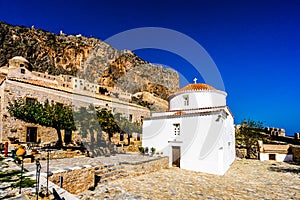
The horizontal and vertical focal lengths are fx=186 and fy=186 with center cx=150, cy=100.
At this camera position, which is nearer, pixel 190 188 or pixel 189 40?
pixel 190 188

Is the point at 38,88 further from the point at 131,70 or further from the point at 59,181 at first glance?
the point at 131,70

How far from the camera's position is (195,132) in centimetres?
1530

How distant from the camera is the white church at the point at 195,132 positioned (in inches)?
563

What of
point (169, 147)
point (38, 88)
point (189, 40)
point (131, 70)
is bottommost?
point (169, 147)

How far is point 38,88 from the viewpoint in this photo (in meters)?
19.9

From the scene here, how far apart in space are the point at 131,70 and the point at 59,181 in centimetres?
4986

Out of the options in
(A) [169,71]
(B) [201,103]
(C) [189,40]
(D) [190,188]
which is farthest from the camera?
(A) [169,71]

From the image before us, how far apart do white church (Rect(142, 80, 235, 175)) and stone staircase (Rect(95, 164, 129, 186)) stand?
588cm

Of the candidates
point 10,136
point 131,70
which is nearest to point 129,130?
point 10,136

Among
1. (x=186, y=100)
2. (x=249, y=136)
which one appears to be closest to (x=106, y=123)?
(x=186, y=100)

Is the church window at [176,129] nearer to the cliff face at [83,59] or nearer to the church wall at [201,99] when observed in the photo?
the church wall at [201,99]

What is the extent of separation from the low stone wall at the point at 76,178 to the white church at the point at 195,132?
8776 mm

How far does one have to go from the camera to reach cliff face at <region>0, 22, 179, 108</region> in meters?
41.4

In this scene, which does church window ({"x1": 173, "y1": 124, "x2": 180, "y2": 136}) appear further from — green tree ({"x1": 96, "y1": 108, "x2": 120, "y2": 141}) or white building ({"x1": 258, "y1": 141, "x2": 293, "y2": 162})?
white building ({"x1": 258, "y1": 141, "x2": 293, "y2": 162})
